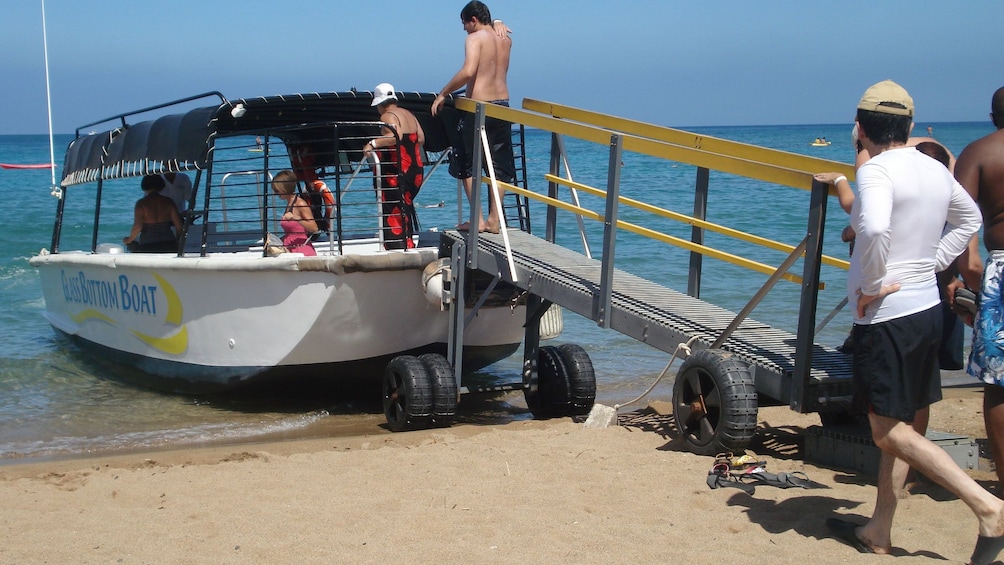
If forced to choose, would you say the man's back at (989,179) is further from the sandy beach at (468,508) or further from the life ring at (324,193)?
the life ring at (324,193)

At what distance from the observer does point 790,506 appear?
4.50 meters

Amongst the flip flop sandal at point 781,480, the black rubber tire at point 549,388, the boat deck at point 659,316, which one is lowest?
the black rubber tire at point 549,388

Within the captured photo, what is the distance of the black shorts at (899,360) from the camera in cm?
362

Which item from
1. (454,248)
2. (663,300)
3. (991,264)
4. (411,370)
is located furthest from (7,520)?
(991,264)

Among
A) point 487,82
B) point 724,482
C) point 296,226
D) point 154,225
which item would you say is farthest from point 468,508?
point 154,225

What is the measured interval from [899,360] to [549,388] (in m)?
4.37

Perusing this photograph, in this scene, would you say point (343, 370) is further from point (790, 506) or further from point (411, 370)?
point (790, 506)

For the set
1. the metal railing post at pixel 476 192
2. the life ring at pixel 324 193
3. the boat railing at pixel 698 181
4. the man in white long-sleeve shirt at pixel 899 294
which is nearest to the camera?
the man in white long-sleeve shirt at pixel 899 294

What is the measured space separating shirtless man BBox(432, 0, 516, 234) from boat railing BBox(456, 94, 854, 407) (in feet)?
0.88

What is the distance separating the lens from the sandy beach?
162 inches

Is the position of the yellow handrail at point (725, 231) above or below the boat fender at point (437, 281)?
above

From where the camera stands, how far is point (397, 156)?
7.46m

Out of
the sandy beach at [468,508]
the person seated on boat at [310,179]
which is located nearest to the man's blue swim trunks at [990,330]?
the sandy beach at [468,508]

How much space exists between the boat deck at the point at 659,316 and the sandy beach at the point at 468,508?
0.50m
